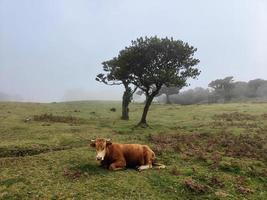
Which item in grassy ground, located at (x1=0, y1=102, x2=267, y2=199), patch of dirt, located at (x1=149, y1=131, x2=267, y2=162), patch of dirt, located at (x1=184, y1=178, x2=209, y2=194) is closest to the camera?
grassy ground, located at (x1=0, y1=102, x2=267, y2=199)

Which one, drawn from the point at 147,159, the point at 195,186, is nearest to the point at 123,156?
the point at 147,159

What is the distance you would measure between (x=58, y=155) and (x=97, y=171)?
5.58 meters

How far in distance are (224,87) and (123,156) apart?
11815cm

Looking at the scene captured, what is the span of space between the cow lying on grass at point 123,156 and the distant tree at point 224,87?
115m

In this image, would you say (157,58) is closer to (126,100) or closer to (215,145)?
(126,100)

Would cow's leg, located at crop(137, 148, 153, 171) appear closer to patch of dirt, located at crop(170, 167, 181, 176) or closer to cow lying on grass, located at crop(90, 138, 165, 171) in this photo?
cow lying on grass, located at crop(90, 138, 165, 171)

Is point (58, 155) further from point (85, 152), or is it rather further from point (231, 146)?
point (231, 146)

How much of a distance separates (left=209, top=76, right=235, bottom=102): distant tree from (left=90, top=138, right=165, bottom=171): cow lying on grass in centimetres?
11502

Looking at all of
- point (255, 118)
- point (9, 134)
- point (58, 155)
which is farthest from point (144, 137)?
point (255, 118)

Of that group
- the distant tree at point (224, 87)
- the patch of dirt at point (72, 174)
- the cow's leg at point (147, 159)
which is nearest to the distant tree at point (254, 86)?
the distant tree at point (224, 87)

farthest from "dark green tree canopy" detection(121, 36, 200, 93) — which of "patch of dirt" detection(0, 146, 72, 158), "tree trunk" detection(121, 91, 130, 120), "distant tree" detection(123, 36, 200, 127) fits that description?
"patch of dirt" detection(0, 146, 72, 158)

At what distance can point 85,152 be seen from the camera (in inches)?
1067

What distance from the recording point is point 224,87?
136 m

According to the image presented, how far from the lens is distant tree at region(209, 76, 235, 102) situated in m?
135
